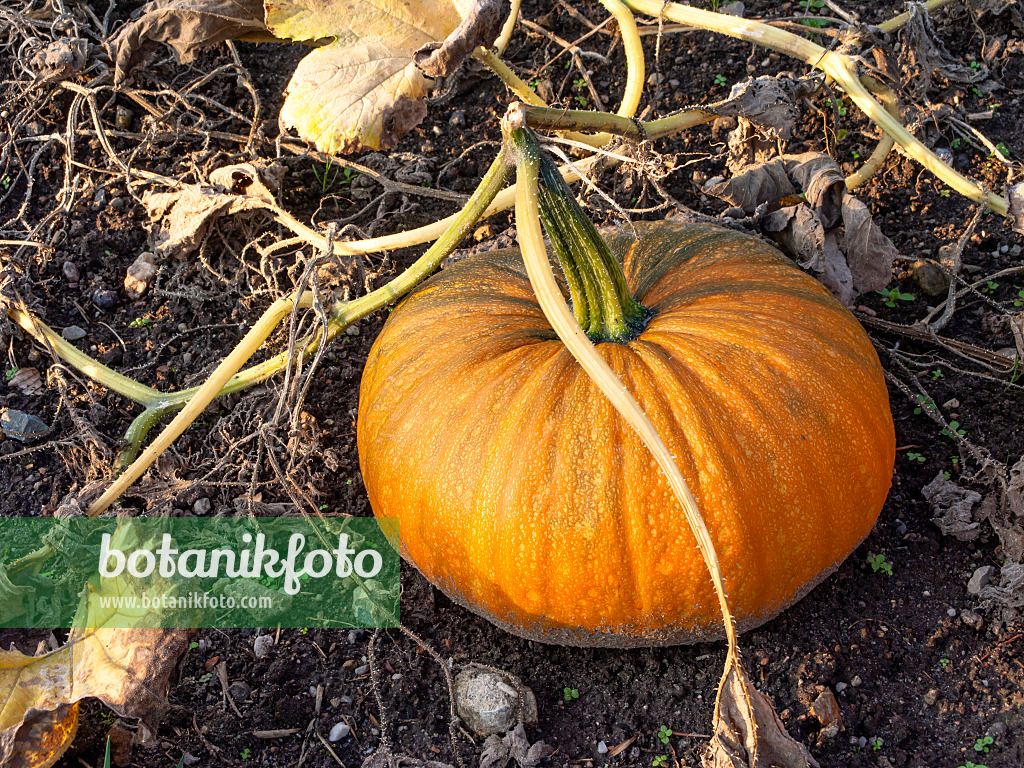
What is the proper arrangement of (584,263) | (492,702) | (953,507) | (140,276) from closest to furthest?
(584,263), (492,702), (953,507), (140,276)

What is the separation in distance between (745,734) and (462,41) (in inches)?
58.1

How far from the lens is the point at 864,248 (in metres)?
2.70

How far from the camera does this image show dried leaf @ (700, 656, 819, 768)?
1.63m

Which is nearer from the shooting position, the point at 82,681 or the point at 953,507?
the point at 82,681

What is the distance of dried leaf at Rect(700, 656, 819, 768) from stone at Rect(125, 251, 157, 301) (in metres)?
2.39

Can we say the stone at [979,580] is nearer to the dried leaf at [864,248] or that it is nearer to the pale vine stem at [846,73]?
the dried leaf at [864,248]

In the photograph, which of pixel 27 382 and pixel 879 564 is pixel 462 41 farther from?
pixel 27 382

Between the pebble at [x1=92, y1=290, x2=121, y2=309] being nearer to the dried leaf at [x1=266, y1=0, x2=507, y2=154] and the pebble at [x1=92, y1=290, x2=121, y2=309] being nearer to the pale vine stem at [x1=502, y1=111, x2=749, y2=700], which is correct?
the dried leaf at [x1=266, y1=0, x2=507, y2=154]

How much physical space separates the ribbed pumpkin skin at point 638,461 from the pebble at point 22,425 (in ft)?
4.06

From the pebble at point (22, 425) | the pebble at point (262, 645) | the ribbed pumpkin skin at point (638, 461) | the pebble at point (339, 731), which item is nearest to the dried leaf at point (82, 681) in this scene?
the pebble at point (262, 645)

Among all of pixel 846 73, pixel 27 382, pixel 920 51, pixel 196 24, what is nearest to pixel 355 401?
pixel 27 382

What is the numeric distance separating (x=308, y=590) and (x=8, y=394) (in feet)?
4.19

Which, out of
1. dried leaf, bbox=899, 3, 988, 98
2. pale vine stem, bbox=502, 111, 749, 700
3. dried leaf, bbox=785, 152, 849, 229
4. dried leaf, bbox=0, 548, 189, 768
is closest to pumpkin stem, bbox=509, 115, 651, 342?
pale vine stem, bbox=502, 111, 749, 700

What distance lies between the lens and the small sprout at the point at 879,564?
2443mm
